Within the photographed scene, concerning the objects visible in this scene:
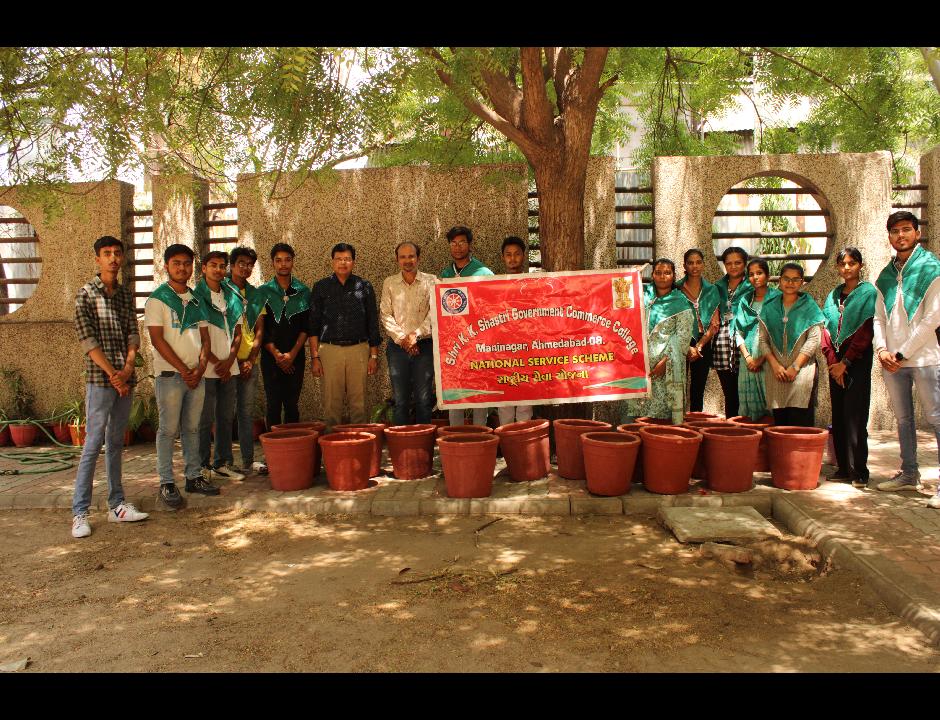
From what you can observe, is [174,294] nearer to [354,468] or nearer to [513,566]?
[354,468]

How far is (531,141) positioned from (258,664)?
4.80m

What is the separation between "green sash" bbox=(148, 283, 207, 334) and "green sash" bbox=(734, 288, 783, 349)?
4.61m

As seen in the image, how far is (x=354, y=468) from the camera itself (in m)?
5.66

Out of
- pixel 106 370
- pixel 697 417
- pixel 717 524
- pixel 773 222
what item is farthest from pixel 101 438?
pixel 773 222

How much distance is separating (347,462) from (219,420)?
1434 mm

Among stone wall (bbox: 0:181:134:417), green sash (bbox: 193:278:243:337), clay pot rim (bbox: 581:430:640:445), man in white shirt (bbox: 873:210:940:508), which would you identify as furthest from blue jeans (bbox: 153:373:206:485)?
man in white shirt (bbox: 873:210:940:508)

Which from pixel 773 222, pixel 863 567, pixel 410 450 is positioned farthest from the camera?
pixel 773 222

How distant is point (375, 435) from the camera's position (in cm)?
590

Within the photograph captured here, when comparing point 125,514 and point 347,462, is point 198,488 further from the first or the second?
point 347,462

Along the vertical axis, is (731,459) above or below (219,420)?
below

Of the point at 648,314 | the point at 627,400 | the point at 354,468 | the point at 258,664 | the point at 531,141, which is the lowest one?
the point at 258,664

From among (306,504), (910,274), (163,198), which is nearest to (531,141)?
(910,274)

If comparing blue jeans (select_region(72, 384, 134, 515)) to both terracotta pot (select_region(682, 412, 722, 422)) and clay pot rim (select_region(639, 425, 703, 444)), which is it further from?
terracotta pot (select_region(682, 412, 722, 422))

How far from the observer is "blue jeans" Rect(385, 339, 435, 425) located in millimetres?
6379
